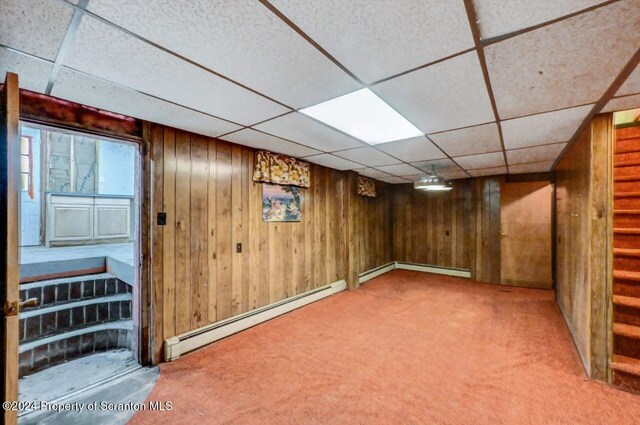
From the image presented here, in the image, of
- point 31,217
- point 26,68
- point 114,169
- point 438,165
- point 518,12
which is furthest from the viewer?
point 114,169

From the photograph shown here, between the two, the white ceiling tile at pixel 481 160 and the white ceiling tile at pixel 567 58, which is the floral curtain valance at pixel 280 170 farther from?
the white ceiling tile at pixel 567 58

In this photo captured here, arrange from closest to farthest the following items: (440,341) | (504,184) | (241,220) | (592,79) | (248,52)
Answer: (248,52)
(592,79)
(440,341)
(241,220)
(504,184)

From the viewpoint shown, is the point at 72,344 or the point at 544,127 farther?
the point at 72,344

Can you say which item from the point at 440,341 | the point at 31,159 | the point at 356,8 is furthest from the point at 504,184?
the point at 31,159

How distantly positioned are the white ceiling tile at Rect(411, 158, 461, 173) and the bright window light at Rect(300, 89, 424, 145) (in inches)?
54.8

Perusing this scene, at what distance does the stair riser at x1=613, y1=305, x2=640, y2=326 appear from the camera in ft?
7.72

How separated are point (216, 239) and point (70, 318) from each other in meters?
2.19

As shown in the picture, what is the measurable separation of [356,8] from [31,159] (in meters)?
8.71

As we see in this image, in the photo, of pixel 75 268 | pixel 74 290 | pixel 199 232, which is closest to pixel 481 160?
pixel 199 232

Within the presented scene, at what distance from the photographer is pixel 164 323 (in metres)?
2.57

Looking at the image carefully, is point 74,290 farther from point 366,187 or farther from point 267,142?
point 366,187

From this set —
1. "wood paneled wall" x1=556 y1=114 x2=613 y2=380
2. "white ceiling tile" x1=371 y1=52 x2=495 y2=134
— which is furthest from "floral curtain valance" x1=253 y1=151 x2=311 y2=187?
"wood paneled wall" x1=556 y1=114 x2=613 y2=380

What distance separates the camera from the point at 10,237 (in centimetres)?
122

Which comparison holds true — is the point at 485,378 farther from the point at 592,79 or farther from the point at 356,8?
the point at 356,8
